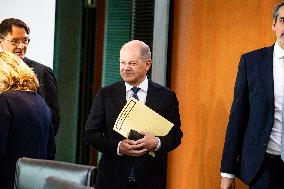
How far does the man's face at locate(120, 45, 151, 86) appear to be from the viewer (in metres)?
2.86

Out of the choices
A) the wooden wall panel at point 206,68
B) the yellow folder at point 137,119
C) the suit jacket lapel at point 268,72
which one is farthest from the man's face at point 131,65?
the wooden wall panel at point 206,68

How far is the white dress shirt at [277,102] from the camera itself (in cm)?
269

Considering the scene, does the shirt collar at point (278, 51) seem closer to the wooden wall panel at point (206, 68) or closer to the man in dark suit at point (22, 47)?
the wooden wall panel at point (206, 68)

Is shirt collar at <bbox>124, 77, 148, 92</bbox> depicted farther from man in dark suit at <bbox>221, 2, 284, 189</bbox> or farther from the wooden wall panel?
the wooden wall panel

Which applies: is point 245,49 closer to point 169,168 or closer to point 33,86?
point 169,168

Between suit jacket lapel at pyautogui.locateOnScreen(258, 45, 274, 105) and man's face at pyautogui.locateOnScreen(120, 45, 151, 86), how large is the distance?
624mm

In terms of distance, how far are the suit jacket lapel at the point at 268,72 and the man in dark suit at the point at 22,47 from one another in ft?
4.98

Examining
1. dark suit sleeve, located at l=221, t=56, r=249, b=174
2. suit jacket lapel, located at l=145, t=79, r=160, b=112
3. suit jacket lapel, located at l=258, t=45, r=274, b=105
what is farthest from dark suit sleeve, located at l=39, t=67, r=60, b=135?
suit jacket lapel, located at l=258, t=45, r=274, b=105

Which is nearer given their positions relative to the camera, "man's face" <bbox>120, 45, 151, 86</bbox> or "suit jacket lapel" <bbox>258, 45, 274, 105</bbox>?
"suit jacket lapel" <bbox>258, 45, 274, 105</bbox>

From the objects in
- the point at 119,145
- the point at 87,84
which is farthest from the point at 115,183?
the point at 87,84

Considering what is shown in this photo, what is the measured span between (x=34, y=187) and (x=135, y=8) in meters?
2.16

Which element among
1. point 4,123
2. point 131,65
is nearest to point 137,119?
point 131,65

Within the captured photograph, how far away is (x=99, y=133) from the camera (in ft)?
9.45

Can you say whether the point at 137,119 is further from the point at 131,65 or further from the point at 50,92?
the point at 50,92
